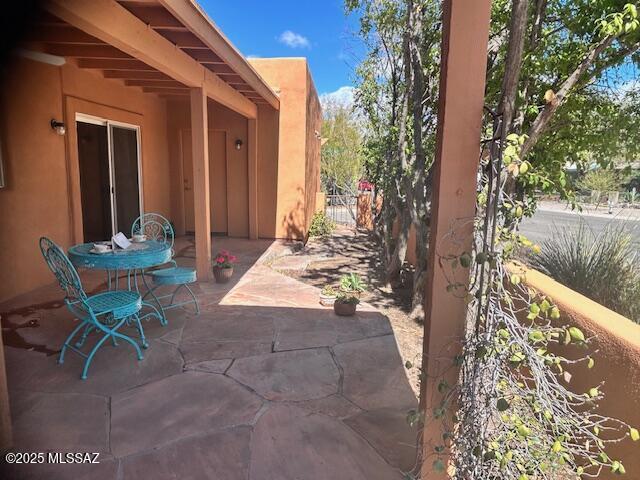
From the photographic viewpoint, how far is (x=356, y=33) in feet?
20.2

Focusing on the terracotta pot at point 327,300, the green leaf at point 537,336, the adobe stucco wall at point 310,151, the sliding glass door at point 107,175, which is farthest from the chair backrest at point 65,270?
the adobe stucco wall at point 310,151

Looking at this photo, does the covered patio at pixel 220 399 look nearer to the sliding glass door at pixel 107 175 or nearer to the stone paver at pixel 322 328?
the stone paver at pixel 322 328

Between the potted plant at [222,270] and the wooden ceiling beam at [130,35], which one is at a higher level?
the wooden ceiling beam at [130,35]

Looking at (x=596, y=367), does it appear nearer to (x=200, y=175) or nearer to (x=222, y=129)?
(x=200, y=175)

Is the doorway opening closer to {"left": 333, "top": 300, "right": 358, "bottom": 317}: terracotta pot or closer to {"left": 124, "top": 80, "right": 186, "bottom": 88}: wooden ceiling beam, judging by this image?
{"left": 124, "top": 80, "right": 186, "bottom": 88}: wooden ceiling beam

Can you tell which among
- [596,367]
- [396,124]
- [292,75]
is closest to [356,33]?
[396,124]

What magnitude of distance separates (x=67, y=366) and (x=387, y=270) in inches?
159

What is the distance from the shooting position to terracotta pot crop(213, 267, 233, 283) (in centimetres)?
550

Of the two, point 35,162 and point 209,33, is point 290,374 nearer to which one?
point 209,33

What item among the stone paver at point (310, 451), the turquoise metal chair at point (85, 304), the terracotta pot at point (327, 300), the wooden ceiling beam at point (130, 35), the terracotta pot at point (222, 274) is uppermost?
the wooden ceiling beam at point (130, 35)

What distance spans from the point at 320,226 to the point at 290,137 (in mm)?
2898

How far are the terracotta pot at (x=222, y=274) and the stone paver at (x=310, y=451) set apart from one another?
3.15 metres

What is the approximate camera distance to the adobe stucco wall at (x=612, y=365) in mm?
1826

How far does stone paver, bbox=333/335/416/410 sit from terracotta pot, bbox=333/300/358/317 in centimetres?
60
